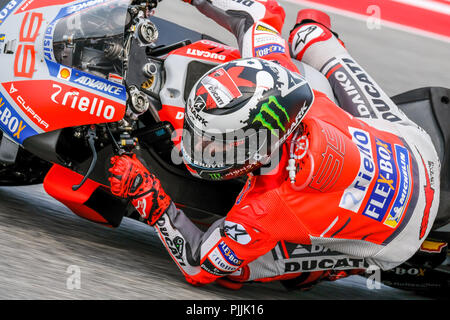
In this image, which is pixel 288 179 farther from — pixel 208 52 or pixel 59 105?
pixel 59 105

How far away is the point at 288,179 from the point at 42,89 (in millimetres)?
1211

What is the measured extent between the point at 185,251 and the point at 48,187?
2.53 ft

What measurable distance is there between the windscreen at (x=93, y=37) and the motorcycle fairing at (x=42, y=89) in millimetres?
43

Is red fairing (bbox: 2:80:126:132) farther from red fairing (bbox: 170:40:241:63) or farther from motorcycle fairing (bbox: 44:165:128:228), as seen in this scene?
red fairing (bbox: 170:40:241:63)

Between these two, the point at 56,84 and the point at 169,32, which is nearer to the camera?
the point at 56,84

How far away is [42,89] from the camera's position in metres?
3.12

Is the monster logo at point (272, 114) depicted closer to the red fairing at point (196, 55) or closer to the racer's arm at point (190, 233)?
the racer's arm at point (190, 233)

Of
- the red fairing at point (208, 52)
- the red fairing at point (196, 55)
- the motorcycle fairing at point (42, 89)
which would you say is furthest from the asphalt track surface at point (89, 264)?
the red fairing at point (208, 52)

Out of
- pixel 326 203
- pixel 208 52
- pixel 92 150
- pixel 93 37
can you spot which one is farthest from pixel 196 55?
pixel 326 203

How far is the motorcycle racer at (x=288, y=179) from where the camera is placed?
2.89 meters

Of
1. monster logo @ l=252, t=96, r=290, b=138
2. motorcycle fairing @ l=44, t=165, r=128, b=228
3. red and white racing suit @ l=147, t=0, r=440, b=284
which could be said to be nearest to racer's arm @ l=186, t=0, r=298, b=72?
red and white racing suit @ l=147, t=0, r=440, b=284

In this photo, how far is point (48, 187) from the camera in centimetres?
341
